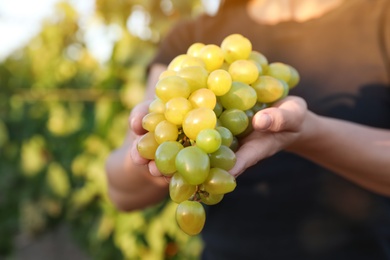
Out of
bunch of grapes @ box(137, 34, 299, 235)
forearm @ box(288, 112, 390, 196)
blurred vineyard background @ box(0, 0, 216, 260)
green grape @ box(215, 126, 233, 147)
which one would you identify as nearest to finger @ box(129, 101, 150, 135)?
bunch of grapes @ box(137, 34, 299, 235)

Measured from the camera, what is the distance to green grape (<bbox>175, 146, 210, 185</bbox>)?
0.52 meters

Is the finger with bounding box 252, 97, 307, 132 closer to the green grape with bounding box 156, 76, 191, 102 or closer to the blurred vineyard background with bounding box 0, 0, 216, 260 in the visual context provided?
the green grape with bounding box 156, 76, 191, 102

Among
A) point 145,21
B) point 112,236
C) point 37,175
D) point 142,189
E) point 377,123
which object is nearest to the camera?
point 377,123

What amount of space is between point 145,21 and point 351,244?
3.63ft

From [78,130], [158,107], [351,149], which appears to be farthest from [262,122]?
[78,130]

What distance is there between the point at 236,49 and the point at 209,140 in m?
0.19

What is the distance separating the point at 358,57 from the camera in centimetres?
91

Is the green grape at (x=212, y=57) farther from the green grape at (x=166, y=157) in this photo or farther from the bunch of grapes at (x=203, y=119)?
the green grape at (x=166, y=157)

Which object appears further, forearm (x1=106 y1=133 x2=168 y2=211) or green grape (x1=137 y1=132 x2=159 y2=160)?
forearm (x1=106 y1=133 x2=168 y2=211)

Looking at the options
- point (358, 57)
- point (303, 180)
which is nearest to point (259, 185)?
point (303, 180)

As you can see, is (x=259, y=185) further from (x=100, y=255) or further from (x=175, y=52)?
(x=100, y=255)

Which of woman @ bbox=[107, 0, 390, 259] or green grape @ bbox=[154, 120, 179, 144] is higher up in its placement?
green grape @ bbox=[154, 120, 179, 144]

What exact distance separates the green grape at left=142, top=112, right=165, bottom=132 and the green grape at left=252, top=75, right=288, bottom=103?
0.44ft

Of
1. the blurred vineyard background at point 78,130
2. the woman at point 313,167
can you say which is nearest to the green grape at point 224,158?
the woman at point 313,167
